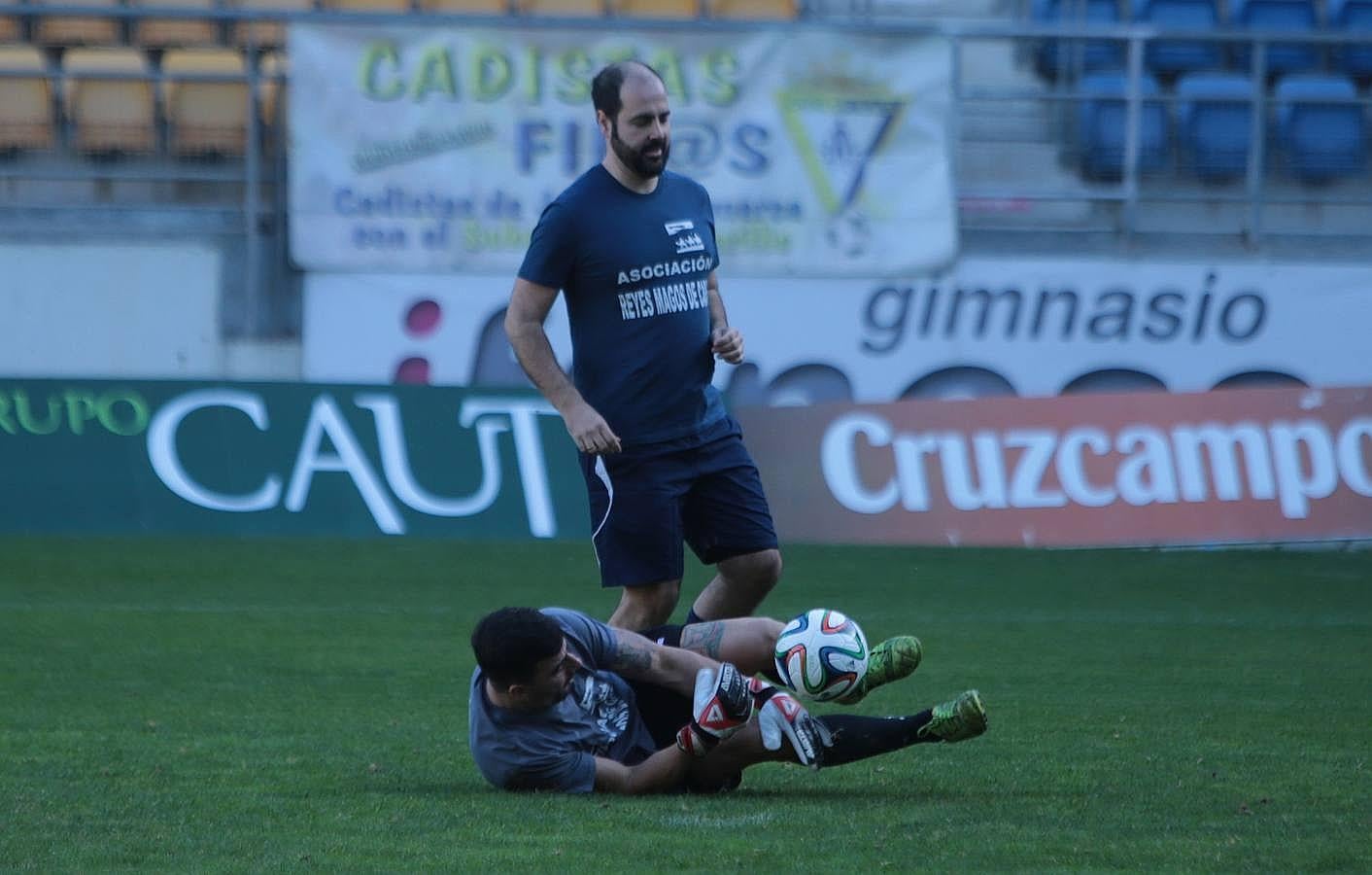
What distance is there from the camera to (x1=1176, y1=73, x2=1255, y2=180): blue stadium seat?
14820mm

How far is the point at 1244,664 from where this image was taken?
813cm

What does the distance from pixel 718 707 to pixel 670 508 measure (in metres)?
1.07

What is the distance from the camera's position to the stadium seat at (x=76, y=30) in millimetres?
15297

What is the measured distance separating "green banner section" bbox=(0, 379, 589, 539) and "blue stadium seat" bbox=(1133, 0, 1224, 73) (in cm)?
617

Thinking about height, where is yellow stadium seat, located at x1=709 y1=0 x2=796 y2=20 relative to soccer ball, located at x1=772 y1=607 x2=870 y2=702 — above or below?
above

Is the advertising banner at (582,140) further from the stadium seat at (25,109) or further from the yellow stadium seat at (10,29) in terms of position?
the yellow stadium seat at (10,29)

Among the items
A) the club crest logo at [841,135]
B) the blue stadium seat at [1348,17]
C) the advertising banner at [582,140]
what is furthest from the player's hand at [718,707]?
the blue stadium seat at [1348,17]

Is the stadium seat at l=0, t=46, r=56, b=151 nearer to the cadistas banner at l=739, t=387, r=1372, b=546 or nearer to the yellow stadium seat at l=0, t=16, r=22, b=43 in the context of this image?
the yellow stadium seat at l=0, t=16, r=22, b=43

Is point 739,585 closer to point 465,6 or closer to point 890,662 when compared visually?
point 890,662

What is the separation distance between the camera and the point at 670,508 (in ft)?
19.1

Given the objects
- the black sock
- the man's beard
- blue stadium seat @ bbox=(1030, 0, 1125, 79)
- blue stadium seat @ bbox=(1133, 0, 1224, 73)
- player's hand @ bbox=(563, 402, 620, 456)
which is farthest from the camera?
blue stadium seat @ bbox=(1133, 0, 1224, 73)

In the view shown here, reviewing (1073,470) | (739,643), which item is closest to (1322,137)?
(1073,470)

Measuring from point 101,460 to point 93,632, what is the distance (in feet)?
13.0

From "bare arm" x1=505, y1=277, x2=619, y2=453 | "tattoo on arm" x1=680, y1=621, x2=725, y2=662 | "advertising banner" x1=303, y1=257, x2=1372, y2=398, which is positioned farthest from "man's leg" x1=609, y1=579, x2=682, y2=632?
"advertising banner" x1=303, y1=257, x2=1372, y2=398
